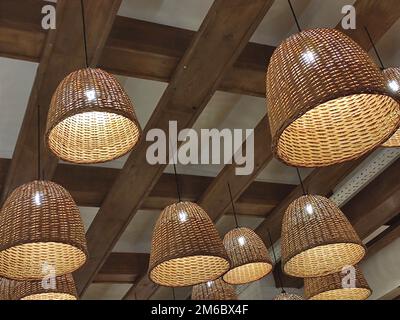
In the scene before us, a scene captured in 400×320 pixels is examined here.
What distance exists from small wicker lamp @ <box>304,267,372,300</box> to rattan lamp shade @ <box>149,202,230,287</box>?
65cm

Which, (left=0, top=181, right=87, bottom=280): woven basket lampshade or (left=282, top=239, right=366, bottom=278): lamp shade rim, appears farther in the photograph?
(left=282, top=239, right=366, bottom=278): lamp shade rim

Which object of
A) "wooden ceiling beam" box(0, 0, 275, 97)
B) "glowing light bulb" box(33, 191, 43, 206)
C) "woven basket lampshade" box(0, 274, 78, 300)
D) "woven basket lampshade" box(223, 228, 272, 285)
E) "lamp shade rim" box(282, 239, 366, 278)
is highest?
"wooden ceiling beam" box(0, 0, 275, 97)

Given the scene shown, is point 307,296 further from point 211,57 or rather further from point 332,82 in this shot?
point 332,82

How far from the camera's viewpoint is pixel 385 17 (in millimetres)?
2219

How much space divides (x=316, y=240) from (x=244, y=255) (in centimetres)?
64

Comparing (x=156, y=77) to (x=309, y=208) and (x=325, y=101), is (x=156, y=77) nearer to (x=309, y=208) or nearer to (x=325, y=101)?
(x=309, y=208)

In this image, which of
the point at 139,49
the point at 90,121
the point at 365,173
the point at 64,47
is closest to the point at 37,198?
the point at 90,121

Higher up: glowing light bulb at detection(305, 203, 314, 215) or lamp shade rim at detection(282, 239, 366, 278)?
glowing light bulb at detection(305, 203, 314, 215)

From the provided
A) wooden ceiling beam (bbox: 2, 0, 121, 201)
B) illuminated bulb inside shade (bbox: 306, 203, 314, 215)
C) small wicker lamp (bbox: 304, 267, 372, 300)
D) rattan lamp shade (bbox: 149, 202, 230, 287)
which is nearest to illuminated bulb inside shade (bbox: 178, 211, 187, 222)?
rattan lamp shade (bbox: 149, 202, 230, 287)

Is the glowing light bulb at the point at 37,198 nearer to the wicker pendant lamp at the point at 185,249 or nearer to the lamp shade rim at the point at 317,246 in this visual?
the wicker pendant lamp at the point at 185,249

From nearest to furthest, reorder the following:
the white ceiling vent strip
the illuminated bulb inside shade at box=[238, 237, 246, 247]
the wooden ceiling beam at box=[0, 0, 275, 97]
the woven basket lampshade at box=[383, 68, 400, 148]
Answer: the woven basket lampshade at box=[383, 68, 400, 148]
the wooden ceiling beam at box=[0, 0, 275, 97]
the illuminated bulb inside shade at box=[238, 237, 246, 247]
the white ceiling vent strip

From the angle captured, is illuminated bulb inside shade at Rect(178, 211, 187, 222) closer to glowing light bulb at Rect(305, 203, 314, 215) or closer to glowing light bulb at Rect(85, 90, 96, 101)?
glowing light bulb at Rect(305, 203, 314, 215)

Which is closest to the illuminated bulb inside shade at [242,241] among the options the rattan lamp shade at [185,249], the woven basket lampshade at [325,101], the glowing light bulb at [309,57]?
the rattan lamp shade at [185,249]

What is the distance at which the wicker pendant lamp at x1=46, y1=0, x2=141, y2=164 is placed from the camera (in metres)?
1.54
